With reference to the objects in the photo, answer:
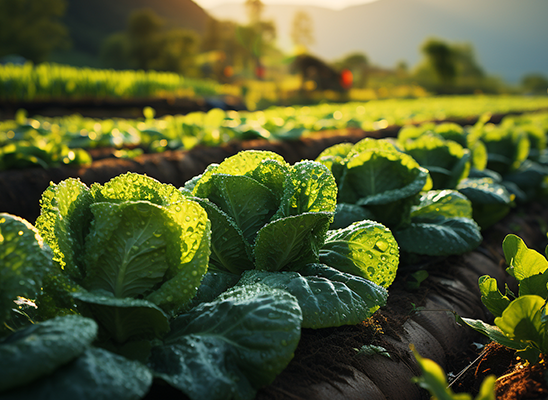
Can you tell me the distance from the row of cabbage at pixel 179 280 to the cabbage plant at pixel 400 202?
468 mm

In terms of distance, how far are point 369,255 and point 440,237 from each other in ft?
2.23

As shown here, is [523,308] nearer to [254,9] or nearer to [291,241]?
[291,241]

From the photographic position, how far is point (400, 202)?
2.48 metres

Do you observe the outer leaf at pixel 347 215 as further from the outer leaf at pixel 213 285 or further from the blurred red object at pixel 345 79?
the blurred red object at pixel 345 79

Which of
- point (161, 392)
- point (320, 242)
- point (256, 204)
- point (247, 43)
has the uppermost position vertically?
point (247, 43)

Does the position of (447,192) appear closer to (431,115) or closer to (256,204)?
(256,204)

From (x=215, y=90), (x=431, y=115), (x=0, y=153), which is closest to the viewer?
(x=0, y=153)

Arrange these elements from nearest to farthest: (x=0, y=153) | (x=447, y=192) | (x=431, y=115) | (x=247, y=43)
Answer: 1. (x=447, y=192)
2. (x=0, y=153)
3. (x=431, y=115)
4. (x=247, y=43)

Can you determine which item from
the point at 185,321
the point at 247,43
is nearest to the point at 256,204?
the point at 185,321

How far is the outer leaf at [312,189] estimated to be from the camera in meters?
1.70

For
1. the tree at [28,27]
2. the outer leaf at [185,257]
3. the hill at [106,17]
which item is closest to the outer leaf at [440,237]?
the outer leaf at [185,257]

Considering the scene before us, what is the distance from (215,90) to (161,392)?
19.6 metres

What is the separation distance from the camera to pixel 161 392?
127 cm

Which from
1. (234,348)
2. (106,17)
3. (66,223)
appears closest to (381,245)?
(234,348)
